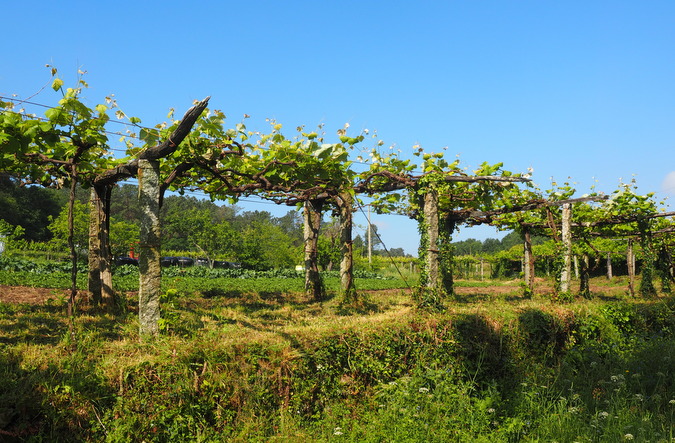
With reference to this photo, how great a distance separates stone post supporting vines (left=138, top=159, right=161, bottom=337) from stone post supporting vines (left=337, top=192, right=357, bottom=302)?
585 cm

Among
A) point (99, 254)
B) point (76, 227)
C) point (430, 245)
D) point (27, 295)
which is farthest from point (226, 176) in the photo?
point (76, 227)

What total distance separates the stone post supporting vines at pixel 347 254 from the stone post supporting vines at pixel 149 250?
230 inches

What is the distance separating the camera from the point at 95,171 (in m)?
9.30

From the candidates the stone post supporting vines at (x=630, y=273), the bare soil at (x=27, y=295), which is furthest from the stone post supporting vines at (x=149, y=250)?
the stone post supporting vines at (x=630, y=273)

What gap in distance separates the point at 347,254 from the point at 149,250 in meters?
6.58

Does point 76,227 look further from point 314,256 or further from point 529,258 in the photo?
point 529,258

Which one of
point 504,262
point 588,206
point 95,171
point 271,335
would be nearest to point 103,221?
point 95,171

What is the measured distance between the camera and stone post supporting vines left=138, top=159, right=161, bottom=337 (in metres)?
6.24

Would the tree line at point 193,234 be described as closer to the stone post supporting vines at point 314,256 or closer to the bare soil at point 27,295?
the stone post supporting vines at point 314,256

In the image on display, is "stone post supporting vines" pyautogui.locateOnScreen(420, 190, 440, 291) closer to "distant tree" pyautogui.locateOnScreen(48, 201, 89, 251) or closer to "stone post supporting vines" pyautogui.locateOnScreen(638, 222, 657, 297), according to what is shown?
"stone post supporting vines" pyautogui.locateOnScreen(638, 222, 657, 297)

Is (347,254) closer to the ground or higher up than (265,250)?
closer to the ground

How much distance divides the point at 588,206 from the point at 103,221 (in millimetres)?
15356

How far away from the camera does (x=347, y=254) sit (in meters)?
12.2

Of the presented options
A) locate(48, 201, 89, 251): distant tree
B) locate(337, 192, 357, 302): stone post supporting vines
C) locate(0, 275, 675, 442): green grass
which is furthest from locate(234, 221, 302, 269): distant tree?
locate(0, 275, 675, 442): green grass
